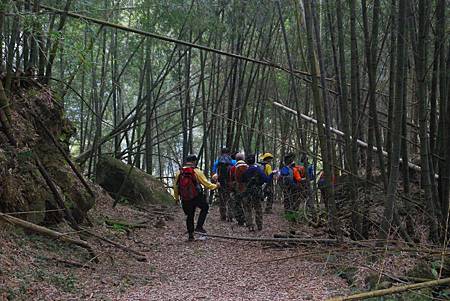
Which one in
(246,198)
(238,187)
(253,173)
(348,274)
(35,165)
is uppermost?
(35,165)

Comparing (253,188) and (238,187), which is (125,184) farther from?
(253,188)

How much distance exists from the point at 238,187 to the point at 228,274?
286cm

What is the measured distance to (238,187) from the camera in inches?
298

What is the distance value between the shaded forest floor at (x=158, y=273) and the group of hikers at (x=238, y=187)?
2.04 feet

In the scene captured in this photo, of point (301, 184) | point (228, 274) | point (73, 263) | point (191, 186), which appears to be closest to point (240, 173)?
point (191, 186)

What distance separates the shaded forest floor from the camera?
372cm

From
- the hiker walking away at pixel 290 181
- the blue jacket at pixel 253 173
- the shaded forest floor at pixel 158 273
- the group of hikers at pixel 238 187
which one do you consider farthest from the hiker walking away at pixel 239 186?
the shaded forest floor at pixel 158 273

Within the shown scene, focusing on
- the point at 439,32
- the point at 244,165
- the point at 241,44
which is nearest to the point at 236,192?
the point at 244,165

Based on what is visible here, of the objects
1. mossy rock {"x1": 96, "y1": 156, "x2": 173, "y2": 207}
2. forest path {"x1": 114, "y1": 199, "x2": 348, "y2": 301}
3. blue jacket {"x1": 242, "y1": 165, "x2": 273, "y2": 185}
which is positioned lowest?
forest path {"x1": 114, "y1": 199, "x2": 348, "y2": 301}

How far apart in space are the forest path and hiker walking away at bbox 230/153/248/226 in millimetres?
849

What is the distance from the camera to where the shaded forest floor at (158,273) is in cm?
372

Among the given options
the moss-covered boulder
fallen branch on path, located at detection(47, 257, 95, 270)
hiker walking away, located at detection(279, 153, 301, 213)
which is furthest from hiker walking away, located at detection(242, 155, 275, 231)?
fallen branch on path, located at detection(47, 257, 95, 270)

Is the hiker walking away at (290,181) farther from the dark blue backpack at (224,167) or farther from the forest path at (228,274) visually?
the forest path at (228,274)

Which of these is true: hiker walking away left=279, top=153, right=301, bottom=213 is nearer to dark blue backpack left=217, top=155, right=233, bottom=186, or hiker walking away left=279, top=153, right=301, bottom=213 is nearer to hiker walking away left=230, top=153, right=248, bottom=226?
hiker walking away left=230, top=153, right=248, bottom=226
